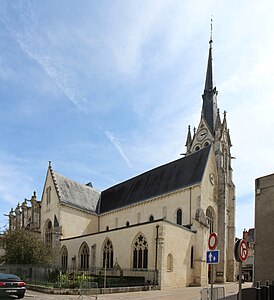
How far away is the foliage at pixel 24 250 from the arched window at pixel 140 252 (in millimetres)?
6769

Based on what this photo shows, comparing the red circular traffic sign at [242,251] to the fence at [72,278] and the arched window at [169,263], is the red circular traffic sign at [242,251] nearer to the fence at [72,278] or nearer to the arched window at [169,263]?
the fence at [72,278]

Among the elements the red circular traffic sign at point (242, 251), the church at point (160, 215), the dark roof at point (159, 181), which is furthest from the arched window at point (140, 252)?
the red circular traffic sign at point (242, 251)

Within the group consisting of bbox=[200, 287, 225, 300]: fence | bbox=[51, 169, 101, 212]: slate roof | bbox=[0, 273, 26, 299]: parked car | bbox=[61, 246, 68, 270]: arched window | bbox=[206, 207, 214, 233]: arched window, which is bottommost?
bbox=[61, 246, 68, 270]: arched window

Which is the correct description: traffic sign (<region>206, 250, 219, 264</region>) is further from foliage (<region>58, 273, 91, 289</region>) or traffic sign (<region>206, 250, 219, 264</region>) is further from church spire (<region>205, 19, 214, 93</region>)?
church spire (<region>205, 19, 214, 93</region>)

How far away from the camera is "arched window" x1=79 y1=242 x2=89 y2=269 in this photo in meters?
33.4

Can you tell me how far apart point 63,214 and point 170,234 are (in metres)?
17.5

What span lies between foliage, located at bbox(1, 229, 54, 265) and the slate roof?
1106 cm

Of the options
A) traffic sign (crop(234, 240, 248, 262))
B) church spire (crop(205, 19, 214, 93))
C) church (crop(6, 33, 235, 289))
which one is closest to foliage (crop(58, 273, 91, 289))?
church (crop(6, 33, 235, 289))

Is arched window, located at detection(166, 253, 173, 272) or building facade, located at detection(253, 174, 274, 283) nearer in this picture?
building facade, located at detection(253, 174, 274, 283)

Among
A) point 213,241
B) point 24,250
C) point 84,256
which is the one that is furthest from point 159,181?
point 213,241

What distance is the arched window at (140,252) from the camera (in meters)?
25.4

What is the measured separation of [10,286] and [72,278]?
531 centimetres

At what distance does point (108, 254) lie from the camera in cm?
2952

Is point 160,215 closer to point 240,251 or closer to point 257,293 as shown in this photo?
point 257,293
